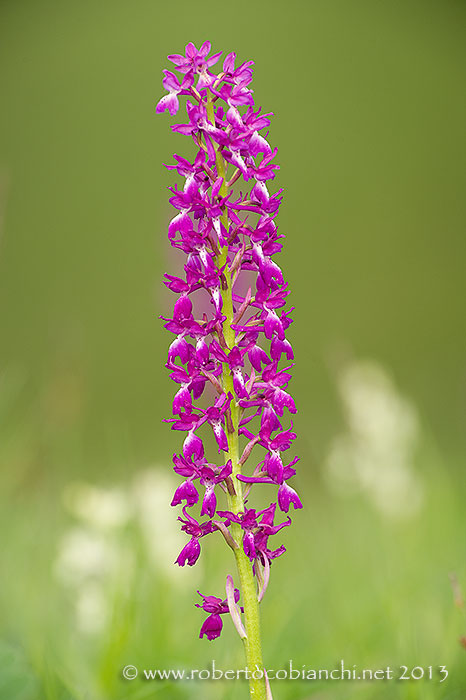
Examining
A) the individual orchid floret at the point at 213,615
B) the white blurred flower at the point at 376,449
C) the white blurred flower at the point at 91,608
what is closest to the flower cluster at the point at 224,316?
the individual orchid floret at the point at 213,615

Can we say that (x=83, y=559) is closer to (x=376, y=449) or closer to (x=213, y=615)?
(x=213, y=615)

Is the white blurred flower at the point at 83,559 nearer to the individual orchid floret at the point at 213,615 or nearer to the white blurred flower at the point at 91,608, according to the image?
the white blurred flower at the point at 91,608

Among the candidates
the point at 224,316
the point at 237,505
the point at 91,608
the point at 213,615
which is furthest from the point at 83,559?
the point at 224,316

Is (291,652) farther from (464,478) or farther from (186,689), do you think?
(464,478)

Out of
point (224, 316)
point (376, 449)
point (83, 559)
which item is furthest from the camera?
point (376, 449)

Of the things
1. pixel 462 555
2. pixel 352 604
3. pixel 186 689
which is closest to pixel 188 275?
pixel 186 689

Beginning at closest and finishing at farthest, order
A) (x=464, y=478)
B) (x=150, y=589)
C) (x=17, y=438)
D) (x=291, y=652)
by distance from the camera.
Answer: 1. (x=291, y=652)
2. (x=150, y=589)
3. (x=17, y=438)
4. (x=464, y=478)
